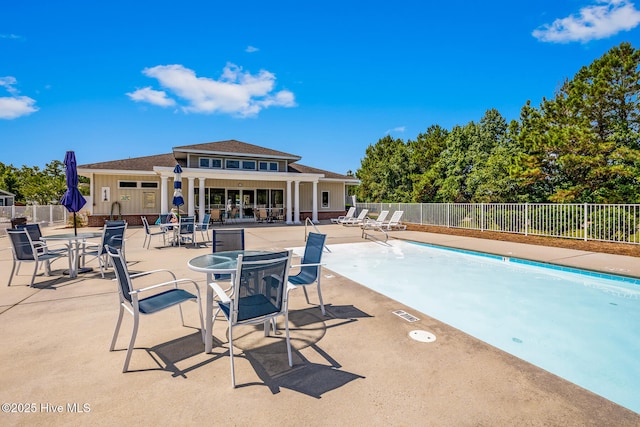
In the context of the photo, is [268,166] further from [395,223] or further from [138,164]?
[395,223]

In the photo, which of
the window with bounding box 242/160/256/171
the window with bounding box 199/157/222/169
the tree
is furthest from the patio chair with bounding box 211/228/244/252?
the window with bounding box 242/160/256/171

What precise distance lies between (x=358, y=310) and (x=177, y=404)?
2.56 meters

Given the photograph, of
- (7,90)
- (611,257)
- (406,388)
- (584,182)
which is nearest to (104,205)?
(7,90)

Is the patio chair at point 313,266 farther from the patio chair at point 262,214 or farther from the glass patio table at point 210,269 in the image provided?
the patio chair at point 262,214

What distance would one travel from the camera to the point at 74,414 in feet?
6.87

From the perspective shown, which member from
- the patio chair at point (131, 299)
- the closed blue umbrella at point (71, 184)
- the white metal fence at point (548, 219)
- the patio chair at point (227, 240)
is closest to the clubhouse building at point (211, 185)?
the white metal fence at point (548, 219)

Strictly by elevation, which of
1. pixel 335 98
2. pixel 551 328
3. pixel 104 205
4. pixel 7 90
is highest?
pixel 335 98

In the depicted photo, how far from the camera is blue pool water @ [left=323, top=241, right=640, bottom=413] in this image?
10.4ft

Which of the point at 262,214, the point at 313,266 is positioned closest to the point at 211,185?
the point at 262,214

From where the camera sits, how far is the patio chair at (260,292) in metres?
2.54

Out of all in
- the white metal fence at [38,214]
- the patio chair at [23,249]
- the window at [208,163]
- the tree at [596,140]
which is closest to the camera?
the patio chair at [23,249]

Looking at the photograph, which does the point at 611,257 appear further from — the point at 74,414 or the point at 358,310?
the point at 74,414

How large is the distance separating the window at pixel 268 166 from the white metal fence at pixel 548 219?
10.9 metres

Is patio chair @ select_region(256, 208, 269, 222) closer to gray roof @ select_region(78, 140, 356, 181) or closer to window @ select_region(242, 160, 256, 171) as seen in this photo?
window @ select_region(242, 160, 256, 171)
